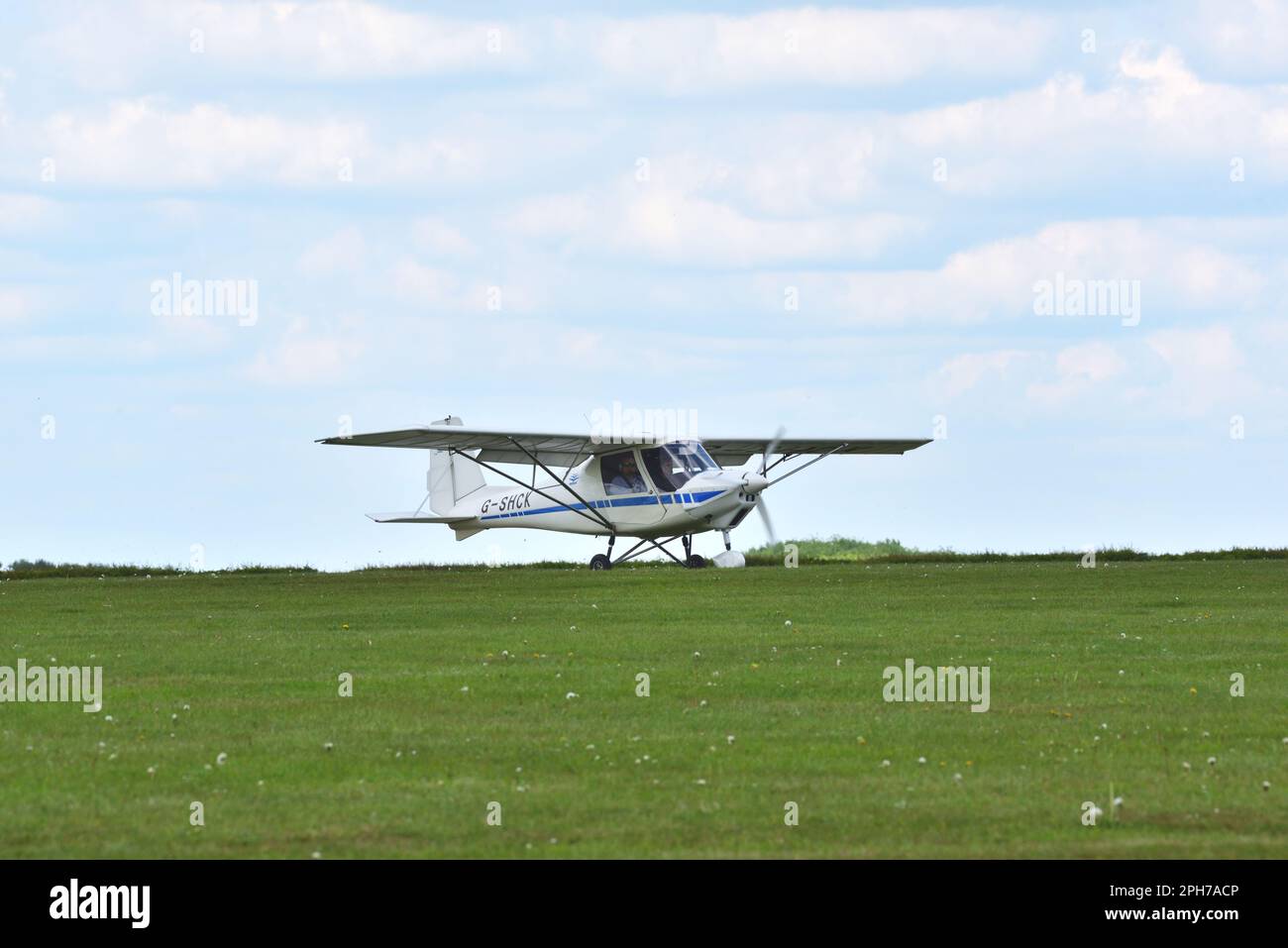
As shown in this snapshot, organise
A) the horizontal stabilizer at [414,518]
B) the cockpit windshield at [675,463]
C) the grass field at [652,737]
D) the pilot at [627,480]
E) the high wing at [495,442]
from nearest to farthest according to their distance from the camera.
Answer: the grass field at [652,737], the high wing at [495,442], the cockpit windshield at [675,463], the pilot at [627,480], the horizontal stabilizer at [414,518]

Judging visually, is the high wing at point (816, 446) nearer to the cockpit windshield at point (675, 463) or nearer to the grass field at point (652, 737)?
the cockpit windshield at point (675, 463)

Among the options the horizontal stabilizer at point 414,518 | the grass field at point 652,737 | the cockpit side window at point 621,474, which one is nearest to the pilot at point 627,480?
the cockpit side window at point 621,474

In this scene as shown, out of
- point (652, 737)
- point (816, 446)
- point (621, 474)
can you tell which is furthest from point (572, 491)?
point (652, 737)

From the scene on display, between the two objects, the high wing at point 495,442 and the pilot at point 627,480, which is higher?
the high wing at point 495,442

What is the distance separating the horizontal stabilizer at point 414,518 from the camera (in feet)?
185

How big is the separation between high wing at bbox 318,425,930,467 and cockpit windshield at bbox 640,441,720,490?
13.3 inches

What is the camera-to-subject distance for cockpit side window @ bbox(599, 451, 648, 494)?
4716 centimetres

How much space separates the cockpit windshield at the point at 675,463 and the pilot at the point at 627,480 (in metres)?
0.45

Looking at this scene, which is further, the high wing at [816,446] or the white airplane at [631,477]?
the high wing at [816,446]
